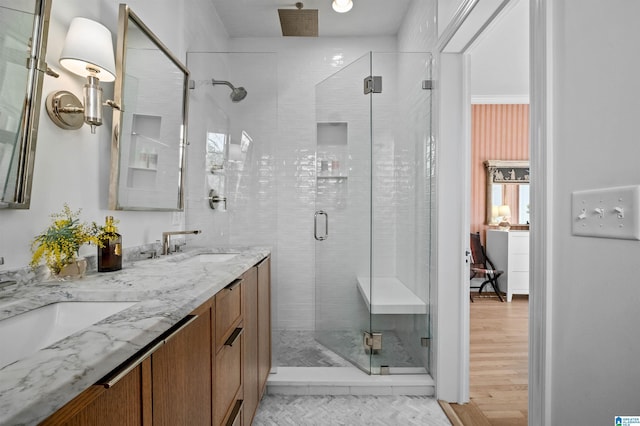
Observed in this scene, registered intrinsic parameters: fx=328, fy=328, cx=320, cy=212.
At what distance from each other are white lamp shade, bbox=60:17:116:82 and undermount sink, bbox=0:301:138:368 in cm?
86

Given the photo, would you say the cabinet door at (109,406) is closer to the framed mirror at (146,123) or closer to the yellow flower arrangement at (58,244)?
the yellow flower arrangement at (58,244)

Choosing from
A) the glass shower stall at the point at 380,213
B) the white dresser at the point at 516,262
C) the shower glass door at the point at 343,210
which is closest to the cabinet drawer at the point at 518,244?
the white dresser at the point at 516,262

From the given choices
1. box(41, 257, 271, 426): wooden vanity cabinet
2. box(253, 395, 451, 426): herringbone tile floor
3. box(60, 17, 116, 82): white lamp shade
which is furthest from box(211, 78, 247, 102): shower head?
box(253, 395, 451, 426): herringbone tile floor

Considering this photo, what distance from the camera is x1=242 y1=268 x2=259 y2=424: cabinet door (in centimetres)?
155

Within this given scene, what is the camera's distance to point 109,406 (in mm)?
551

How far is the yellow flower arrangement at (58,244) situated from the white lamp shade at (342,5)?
2.37 meters

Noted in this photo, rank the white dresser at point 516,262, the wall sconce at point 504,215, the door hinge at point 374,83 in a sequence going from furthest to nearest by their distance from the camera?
the wall sconce at point 504,215
the white dresser at point 516,262
the door hinge at point 374,83

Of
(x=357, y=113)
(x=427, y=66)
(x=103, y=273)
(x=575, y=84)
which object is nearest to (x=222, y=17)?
(x=357, y=113)

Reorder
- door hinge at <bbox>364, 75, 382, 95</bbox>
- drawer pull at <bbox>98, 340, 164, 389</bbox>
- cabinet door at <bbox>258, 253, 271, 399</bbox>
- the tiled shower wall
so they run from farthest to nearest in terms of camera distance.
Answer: the tiled shower wall → door hinge at <bbox>364, 75, 382, 95</bbox> → cabinet door at <bbox>258, 253, 271, 399</bbox> → drawer pull at <bbox>98, 340, 164, 389</bbox>

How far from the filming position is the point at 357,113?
8.20 feet

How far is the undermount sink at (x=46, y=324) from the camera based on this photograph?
779 millimetres

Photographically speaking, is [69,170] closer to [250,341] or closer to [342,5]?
[250,341]

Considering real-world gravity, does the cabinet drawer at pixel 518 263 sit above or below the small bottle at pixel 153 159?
below

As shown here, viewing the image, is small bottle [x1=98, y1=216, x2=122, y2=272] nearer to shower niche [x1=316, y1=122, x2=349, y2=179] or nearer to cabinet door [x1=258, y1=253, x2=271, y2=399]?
cabinet door [x1=258, y1=253, x2=271, y2=399]
